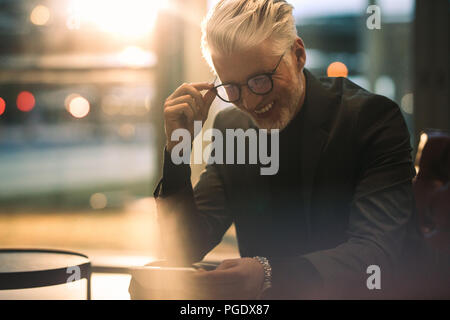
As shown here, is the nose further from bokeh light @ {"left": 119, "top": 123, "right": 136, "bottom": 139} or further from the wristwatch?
bokeh light @ {"left": 119, "top": 123, "right": 136, "bottom": 139}

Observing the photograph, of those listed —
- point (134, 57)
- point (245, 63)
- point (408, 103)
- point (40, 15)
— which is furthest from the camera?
point (40, 15)

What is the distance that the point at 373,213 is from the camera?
125cm

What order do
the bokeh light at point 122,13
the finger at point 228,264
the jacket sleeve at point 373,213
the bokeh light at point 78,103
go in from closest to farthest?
the finger at point 228,264, the jacket sleeve at point 373,213, the bokeh light at point 122,13, the bokeh light at point 78,103

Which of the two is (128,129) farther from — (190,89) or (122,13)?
(190,89)

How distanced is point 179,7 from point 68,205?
12.3 ft

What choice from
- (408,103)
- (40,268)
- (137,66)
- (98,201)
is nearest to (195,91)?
(40,268)

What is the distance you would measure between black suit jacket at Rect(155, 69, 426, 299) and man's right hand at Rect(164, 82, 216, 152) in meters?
0.09

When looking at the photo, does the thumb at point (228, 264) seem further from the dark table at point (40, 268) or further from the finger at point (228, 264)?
the dark table at point (40, 268)

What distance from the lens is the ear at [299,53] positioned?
1474mm

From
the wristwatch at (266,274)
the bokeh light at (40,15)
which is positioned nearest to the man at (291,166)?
the wristwatch at (266,274)

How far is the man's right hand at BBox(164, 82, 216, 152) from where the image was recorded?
1343 mm

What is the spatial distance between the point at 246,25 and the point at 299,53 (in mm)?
223

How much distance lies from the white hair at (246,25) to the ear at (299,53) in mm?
43

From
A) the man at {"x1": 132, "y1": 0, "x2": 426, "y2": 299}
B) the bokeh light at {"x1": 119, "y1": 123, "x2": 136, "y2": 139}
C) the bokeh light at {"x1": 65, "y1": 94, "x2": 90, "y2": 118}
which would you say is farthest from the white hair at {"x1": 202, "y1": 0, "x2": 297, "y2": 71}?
the bokeh light at {"x1": 119, "y1": 123, "x2": 136, "y2": 139}
